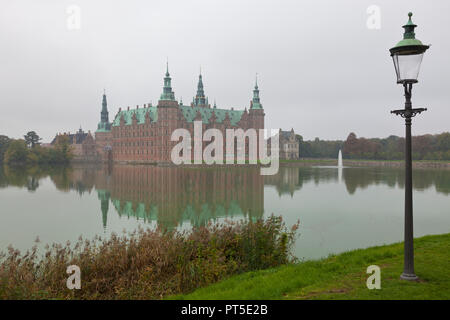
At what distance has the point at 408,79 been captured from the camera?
540cm

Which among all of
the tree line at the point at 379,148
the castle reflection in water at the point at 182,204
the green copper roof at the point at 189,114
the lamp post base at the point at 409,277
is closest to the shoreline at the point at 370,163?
the tree line at the point at 379,148

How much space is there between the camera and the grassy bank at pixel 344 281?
492cm

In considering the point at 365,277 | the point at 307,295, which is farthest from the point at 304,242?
the point at 307,295

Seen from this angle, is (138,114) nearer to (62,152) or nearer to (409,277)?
(62,152)

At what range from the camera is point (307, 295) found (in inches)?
198

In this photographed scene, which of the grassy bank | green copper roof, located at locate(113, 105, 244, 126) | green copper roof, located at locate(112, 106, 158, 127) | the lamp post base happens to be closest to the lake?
the grassy bank

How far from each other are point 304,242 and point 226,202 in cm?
919

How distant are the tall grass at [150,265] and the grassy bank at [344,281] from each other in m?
0.91

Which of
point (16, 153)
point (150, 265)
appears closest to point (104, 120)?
point (16, 153)

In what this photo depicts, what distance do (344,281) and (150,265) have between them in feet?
13.8

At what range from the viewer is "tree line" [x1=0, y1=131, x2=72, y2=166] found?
217 ft

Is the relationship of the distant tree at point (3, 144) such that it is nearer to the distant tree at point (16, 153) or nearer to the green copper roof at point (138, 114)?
the distant tree at point (16, 153)

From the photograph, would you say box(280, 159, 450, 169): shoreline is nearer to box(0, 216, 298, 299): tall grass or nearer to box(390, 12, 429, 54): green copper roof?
box(0, 216, 298, 299): tall grass
